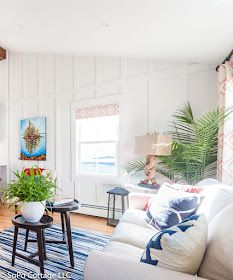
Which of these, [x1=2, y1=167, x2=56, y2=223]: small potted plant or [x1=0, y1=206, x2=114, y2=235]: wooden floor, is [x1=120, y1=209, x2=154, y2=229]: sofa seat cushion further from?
[x1=0, y1=206, x2=114, y2=235]: wooden floor

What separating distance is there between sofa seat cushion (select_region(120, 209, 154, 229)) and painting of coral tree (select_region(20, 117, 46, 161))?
8.93 feet

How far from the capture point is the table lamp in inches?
109

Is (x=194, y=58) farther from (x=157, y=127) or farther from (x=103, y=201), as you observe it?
(x=103, y=201)

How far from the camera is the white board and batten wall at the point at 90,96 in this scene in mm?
3248

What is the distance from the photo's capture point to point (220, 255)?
1.03 metres

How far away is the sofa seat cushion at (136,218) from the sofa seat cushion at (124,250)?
1.42 ft

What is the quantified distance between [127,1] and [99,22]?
61cm

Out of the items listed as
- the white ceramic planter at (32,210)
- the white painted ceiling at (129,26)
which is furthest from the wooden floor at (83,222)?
the white painted ceiling at (129,26)

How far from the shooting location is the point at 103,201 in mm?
3801

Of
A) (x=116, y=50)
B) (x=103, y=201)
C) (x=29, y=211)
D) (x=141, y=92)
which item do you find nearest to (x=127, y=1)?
(x=116, y=50)

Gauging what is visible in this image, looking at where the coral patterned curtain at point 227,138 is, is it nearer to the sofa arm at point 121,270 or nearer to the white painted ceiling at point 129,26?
the white painted ceiling at point 129,26

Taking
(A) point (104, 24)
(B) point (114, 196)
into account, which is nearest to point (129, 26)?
(A) point (104, 24)

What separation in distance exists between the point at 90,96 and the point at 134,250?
288 centimetres

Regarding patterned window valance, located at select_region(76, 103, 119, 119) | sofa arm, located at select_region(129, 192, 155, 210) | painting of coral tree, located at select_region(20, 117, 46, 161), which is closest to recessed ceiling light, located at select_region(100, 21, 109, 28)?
patterned window valance, located at select_region(76, 103, 119, 119)
